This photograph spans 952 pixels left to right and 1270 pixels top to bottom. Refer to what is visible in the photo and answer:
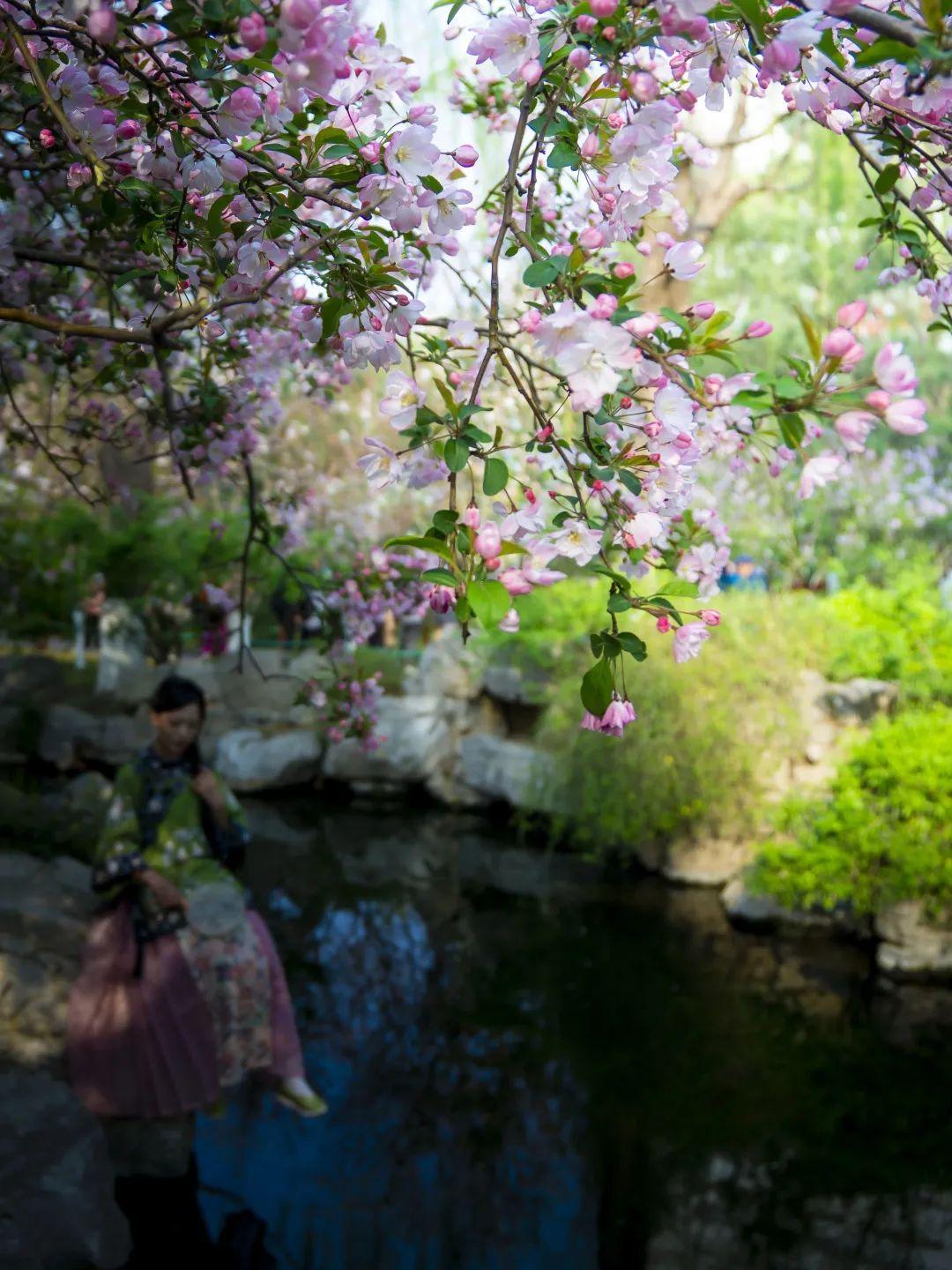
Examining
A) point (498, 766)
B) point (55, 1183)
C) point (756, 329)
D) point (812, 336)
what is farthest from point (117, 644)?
point (812, 336)

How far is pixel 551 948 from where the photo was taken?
559cm

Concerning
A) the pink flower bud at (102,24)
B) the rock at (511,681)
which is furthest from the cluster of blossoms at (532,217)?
the rock at (511,681)

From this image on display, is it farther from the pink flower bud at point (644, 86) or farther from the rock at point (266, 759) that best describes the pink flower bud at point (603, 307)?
the rock at point (266, 759)

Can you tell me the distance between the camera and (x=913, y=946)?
5.23 metres

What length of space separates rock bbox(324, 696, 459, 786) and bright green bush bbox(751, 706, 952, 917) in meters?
3.39

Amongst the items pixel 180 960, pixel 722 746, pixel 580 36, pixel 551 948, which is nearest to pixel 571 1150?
pixel 180 960

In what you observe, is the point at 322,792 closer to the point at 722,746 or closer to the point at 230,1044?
the point at 722,746

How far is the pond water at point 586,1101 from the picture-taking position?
3.26 metres

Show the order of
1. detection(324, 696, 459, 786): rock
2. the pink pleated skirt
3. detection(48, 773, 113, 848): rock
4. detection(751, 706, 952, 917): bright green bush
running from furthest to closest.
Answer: detection(324, 696, 459, 786): rock → detection(48, 773, 113, 848): rock → detection(751, 706, 952, 917): bright green bush → the pink pleated skirt

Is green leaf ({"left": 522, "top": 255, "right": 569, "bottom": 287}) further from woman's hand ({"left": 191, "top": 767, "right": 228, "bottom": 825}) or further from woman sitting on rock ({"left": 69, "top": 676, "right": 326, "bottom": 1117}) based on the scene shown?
woman's hand ({"left": 191, "top": 767, "right": 228, "bottom": 825})

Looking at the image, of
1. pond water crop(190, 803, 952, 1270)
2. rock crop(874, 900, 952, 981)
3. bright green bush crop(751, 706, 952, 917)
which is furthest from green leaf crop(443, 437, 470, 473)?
rock crop(874, 900, 952, 981)

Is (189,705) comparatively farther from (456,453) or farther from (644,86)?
(644,86)

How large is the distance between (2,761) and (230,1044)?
22.0ft

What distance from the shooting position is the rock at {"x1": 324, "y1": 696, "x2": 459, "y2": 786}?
27.9ft
